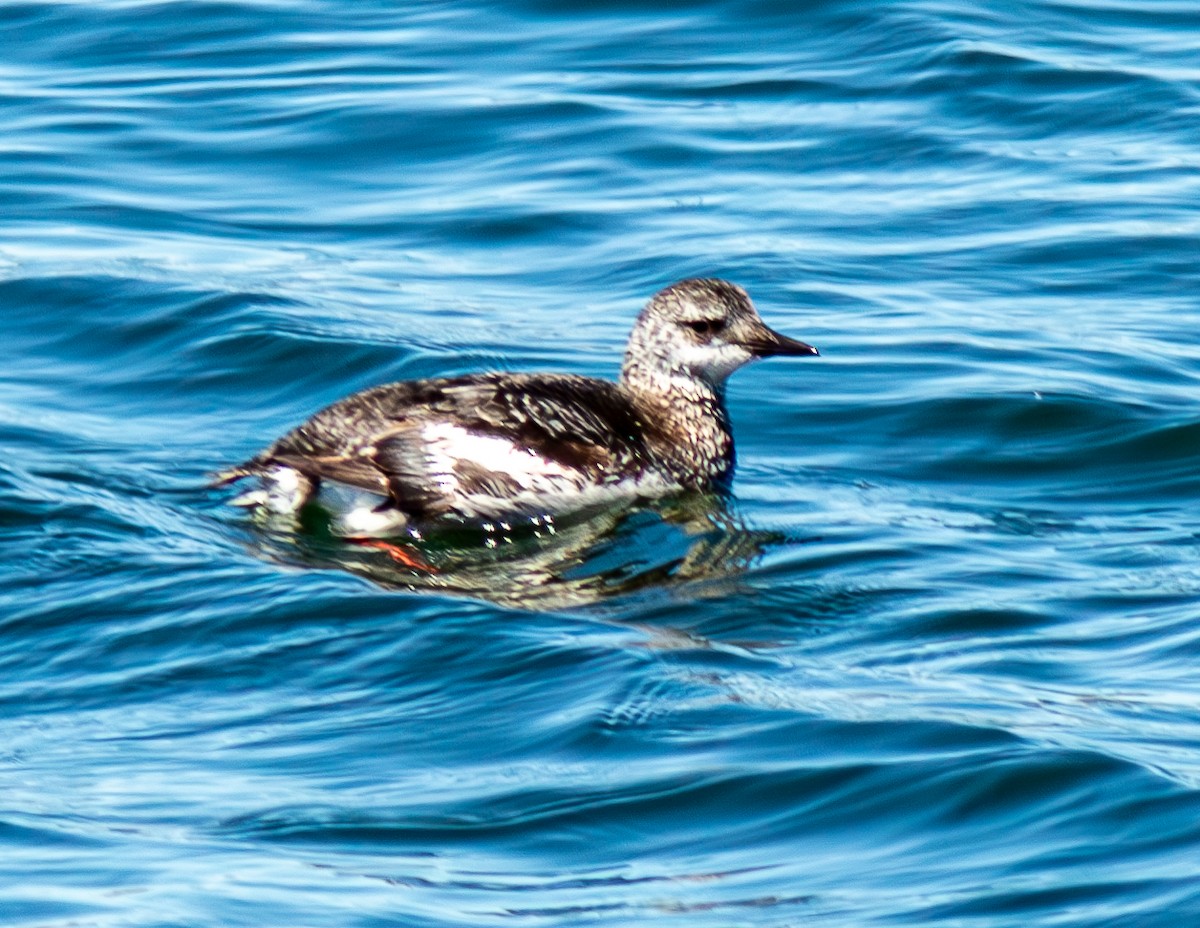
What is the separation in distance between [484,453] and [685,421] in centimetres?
128

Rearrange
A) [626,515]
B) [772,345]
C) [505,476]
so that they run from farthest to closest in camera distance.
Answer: [772,345] → [626,515] → [505,476]

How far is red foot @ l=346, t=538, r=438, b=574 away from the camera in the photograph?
8.92 meters

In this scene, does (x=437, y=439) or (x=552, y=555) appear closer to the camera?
(x=437, y=439)

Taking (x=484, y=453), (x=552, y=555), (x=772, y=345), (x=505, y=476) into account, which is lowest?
(x=552, y=555)

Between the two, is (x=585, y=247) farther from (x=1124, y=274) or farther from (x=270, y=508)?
(x=270, y=508)

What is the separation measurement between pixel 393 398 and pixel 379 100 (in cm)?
725

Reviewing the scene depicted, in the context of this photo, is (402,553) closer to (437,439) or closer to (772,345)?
(437,439)

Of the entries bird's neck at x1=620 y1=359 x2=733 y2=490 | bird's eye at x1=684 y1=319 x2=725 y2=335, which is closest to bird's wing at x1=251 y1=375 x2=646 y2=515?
bird's neck at x1=620 y1=359 x2=733 y2=490

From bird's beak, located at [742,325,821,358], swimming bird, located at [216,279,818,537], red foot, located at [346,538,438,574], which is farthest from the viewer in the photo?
bird's beak, located at [742,325,821,358]

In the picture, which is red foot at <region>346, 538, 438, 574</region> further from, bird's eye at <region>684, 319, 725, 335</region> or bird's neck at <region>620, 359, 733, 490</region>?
bird's eye at <region>684, 319, 725, 335</region>

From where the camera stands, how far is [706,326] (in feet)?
33.4

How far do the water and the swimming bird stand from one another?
0.21m

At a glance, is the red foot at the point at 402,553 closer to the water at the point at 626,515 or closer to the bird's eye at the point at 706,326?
the water at the point at 626,515

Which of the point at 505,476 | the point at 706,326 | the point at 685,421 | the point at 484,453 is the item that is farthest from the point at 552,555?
the point at 706,326
